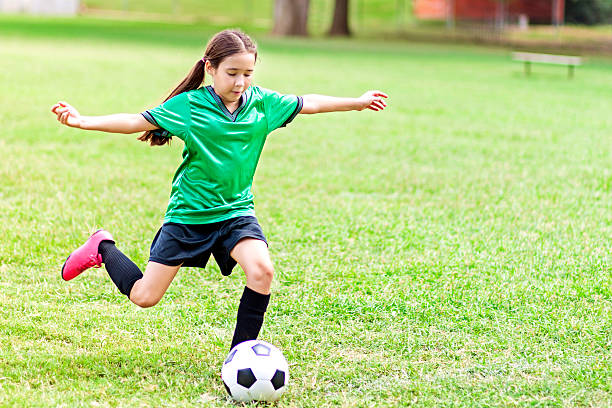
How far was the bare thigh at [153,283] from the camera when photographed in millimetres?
3920

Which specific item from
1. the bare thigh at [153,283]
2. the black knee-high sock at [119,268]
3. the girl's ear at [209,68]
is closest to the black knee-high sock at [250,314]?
the bare thigh at [153,283]

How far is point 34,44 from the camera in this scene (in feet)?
70.6

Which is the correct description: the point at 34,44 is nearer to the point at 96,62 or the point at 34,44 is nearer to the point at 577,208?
the point at 96,62

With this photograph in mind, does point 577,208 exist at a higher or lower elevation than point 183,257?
lower

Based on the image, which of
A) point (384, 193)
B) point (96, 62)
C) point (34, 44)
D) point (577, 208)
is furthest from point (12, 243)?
point (34, 44)

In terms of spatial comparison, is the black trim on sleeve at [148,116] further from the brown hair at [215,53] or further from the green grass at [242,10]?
the green grass at [242,10]

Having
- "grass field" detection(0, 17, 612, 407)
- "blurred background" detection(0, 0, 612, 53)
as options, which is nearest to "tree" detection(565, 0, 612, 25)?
"blurred background" detection(0, 0, 612, 53)

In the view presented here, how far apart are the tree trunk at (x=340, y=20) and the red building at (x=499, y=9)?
147 inches

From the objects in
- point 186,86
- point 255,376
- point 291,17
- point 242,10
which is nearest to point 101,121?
point 186,86

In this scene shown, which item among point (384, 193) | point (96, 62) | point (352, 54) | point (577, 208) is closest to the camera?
point (577, 208)

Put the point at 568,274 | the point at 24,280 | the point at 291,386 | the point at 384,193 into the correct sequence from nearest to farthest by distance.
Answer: the point at 291,386 < the point at 24,280 < the point at 568,274 < the point at 384,193

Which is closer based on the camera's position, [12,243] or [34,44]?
[12,243]

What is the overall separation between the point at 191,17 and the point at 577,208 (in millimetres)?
37665

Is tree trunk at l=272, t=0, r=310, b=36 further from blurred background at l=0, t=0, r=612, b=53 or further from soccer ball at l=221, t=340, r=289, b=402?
soccer ball at l=221, t=340, r=289, b=402
